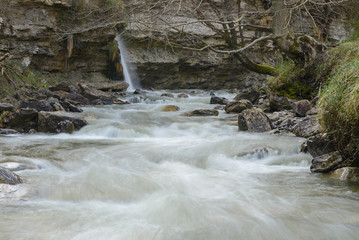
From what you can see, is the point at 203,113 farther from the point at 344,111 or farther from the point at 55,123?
the point at 344,111

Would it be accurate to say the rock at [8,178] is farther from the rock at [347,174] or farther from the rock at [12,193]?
the rock at [347,174]

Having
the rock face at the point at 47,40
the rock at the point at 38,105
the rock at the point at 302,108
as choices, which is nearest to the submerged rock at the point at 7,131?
the rock at the point at 38,105

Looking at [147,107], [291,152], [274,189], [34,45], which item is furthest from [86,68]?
[274,189]

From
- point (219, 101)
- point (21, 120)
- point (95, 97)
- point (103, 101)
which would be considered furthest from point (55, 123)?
point (219, 101)

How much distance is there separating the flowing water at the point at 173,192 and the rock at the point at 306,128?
376 millimetres

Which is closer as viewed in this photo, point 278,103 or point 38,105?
point 38,105

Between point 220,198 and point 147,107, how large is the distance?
7598mm

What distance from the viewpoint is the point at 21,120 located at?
6.59 m

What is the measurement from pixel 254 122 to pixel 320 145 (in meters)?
2.56

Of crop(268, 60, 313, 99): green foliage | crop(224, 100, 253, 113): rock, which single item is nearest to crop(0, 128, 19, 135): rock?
crop(224, 100, 253, 113): rock

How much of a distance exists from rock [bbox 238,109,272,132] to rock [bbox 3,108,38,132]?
4401 millimetres

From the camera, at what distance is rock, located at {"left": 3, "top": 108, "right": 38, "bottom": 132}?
6.53m

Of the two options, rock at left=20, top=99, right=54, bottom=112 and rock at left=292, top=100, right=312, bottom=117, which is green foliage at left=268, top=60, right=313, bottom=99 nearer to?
rock at left=292, top=100, right=312, bottom=117

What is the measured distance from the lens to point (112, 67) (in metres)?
15.2
